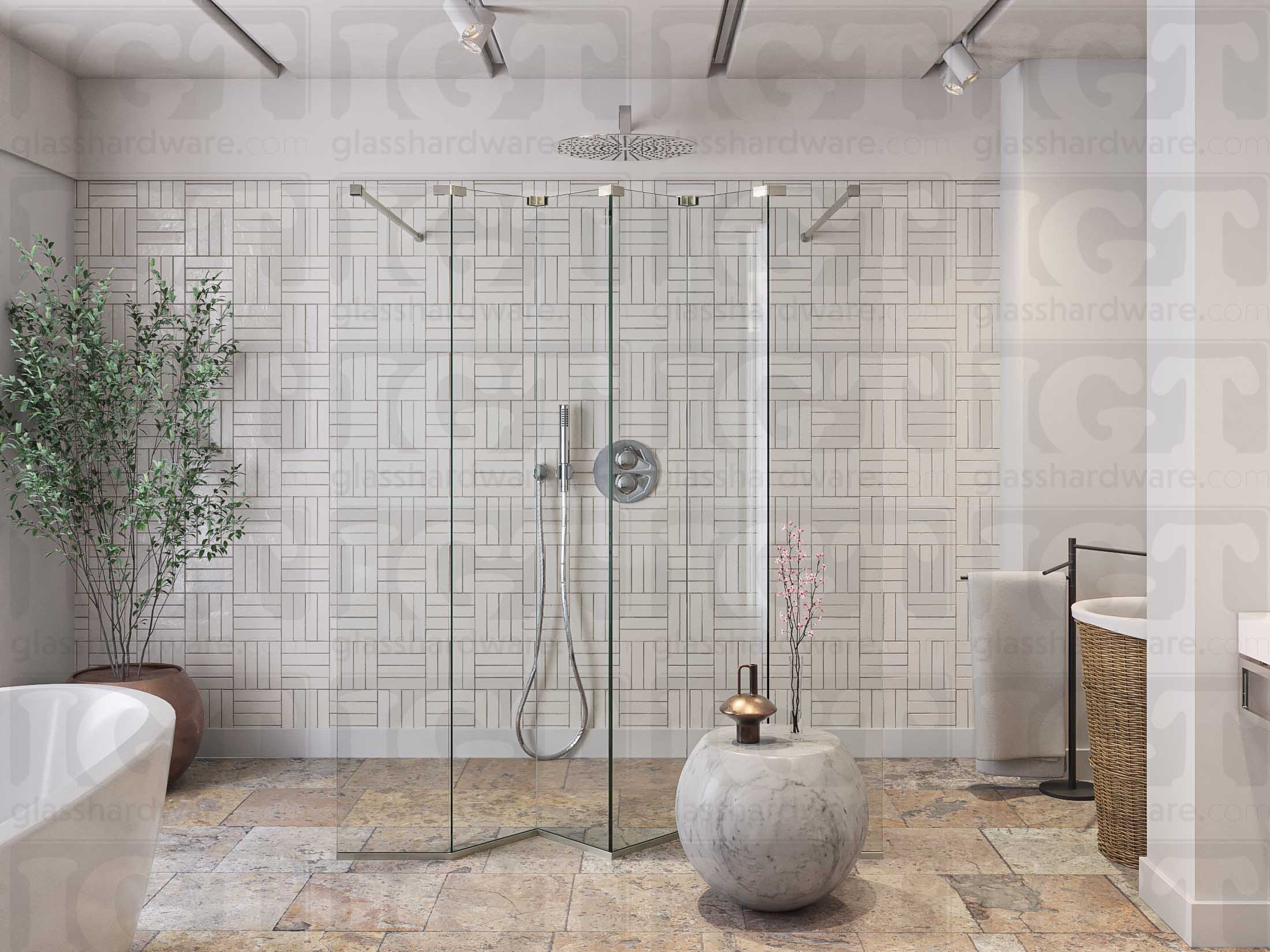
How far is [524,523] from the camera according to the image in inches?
113

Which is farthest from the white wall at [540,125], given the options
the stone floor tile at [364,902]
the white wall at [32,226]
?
the stone floor tile at [364,902]

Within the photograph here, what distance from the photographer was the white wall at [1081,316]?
3.66 meters

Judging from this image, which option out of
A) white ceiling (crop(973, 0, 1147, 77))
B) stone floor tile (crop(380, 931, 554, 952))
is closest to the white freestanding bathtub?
stone floor tile (crop(380, 931, 554, 952))

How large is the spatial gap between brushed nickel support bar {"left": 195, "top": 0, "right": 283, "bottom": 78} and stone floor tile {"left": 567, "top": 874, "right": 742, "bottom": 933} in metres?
3.01

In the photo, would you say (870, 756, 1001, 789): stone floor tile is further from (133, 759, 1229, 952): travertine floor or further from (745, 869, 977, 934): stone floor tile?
(745, 869, 977, 934): stone floor tile

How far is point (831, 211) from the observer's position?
9.59ft

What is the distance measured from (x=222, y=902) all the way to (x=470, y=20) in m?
2.67

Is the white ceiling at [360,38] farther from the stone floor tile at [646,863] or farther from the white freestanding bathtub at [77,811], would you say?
the stone floor tile at [646,863]

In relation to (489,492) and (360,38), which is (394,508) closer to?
(489,492)

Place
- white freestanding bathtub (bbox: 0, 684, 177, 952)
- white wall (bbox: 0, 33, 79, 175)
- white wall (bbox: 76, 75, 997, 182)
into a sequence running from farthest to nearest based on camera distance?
white wall (bbox: 76, 75, 997, 182)
white wall (bbox: 0, 33, 79, 175)
white freestanding bathtub (bbox: 0, 684, 177, 952)

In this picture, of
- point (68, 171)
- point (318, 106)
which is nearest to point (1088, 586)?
point (318, 106)

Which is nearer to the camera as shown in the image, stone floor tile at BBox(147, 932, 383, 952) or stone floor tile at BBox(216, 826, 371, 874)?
stone floor tile at BBox(147, 932, 383, 952)

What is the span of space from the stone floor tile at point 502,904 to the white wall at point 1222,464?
5.26 feet

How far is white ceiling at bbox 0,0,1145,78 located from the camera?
126 inches
